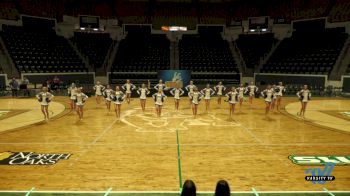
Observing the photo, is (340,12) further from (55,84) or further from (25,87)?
(25,87)

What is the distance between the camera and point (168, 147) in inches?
420

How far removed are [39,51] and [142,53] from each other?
13.5 m

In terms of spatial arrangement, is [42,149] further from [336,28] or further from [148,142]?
[336,28]

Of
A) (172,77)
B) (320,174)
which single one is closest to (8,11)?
(172,77)

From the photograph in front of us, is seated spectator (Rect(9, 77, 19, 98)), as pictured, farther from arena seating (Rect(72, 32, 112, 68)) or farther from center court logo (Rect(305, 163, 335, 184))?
center court logo (Rect(305, 163, 335, 184))

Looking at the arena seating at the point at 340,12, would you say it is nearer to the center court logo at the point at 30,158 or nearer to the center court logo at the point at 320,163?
the center court logo at the point at 320,163

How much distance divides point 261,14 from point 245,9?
9.12ft

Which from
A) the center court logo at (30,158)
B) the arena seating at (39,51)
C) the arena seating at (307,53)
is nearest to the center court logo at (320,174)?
the center court logo at (30,158)

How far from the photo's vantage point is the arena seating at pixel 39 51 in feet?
96.2

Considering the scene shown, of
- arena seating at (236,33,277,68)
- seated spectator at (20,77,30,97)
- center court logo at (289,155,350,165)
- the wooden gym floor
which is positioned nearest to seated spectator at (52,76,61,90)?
seated spectator at (20,77,30,97)

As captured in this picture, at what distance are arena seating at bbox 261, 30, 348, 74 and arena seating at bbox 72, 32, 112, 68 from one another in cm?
2251

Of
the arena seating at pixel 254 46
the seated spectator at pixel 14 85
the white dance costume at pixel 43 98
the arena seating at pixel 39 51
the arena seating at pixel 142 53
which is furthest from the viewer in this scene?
the arena seating at pixel 254 46

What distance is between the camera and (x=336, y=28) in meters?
34.0

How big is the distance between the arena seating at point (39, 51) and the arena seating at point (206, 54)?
1439cm
